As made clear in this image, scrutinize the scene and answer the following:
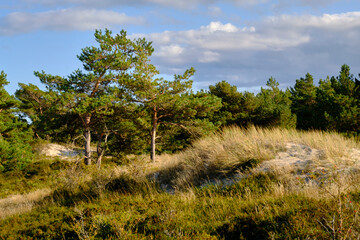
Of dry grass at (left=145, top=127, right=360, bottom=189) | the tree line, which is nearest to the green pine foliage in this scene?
the tree line

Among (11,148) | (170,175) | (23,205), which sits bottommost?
(23,205)

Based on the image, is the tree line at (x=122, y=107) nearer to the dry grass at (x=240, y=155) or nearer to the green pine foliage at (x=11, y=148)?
the green pine foliage at (x=11, y=148)

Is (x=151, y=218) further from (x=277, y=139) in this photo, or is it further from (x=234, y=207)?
(x=277, y=139)

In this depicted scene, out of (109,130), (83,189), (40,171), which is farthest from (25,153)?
(83,189)

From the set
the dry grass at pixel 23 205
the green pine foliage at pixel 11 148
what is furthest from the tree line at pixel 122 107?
the dry grass at pixel 23 205

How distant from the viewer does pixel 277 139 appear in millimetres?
11438

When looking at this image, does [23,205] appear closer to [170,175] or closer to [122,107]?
[170,175]

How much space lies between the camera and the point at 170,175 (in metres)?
11.6

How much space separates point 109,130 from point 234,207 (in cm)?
2084

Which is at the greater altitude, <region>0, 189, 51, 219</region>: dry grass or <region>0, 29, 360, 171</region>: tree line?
<region>0, 29, 360, 171</region>: tree line

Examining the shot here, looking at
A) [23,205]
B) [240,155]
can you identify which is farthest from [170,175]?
[23,205]

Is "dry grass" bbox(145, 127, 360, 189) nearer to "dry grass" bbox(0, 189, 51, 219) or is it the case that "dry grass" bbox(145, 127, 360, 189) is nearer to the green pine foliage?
"dry grass" bbox(0, 189, 51, 219)

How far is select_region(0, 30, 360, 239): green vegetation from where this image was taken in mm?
5656

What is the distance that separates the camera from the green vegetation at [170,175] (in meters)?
5.66
